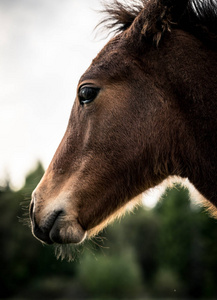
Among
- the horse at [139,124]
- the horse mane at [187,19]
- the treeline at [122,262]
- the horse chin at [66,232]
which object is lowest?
the treeline at [122,262]

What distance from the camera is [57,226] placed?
3.15m

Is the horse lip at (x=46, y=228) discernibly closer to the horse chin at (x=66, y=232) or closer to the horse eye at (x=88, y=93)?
the horse chin at (x=66, y=232)

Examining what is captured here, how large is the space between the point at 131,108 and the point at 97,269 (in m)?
49.6

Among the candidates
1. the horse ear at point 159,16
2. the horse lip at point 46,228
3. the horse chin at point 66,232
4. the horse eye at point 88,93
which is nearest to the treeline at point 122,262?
the horse lip at point 46,228

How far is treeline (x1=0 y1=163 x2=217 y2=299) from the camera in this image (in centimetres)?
4309

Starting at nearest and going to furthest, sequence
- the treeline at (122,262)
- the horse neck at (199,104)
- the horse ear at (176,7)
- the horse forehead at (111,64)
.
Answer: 1. the horse neck at (199,104)
2. the horse ear at (176,7)
3. the horse forehead at (111,64)
4. the treeline at (122,262)

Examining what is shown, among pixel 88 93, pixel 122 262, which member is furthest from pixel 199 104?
pixel 122 262

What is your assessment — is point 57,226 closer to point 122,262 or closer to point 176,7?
point 176,7

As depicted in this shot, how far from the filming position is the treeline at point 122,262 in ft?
141

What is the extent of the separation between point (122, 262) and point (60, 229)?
4947cm

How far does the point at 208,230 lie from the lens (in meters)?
52.7

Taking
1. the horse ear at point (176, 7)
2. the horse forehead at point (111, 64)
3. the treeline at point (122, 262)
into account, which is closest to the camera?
Result: the horse ear at point (176, 7)

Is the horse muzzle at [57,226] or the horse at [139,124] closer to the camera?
the horse at [139,124]

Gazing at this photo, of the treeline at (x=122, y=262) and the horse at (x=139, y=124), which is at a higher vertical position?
the horse at (x=139, y=124)
